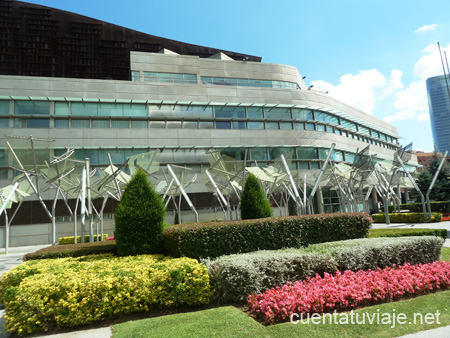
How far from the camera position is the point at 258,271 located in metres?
7.69

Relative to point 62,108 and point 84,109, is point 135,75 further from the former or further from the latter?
point 62,108

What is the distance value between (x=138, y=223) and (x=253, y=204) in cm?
655

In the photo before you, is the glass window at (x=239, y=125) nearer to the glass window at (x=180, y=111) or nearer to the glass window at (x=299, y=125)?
the glass window at (x=180, y=111)

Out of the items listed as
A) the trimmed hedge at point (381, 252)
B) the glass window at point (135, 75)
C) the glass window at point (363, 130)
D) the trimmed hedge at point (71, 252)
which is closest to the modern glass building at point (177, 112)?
the glass window at point (363, 130)

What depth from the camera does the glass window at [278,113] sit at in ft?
156

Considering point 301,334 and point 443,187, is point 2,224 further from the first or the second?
point 443,187

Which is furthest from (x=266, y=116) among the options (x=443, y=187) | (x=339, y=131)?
(x=443, y=187)

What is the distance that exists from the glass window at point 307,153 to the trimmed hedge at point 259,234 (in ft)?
118

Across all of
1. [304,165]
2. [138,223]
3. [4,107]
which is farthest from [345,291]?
[4,107]

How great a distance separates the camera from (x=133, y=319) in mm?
6980

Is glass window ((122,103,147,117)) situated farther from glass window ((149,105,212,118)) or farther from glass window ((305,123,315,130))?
glass window ((305,123,315,130))

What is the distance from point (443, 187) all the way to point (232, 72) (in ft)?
119

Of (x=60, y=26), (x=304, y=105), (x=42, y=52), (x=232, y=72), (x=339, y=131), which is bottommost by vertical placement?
(x=339, y=131)

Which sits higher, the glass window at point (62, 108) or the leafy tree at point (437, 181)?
the glass window at point (62, 108)
